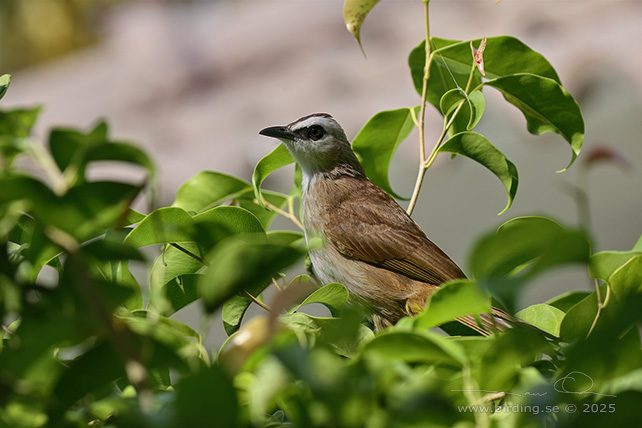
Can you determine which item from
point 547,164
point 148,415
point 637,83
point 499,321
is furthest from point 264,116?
point 148,415

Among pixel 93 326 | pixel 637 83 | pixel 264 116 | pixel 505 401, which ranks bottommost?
pixel 264 116

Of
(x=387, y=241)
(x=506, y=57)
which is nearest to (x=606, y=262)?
(x=506, y=57)

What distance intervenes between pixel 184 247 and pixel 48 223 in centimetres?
31

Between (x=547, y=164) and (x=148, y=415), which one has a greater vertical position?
(x=148, y=415)

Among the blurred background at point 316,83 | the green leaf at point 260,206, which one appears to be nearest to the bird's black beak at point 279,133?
the green leaf at point 260,206

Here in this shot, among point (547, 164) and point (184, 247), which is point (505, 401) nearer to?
point (184, 247)

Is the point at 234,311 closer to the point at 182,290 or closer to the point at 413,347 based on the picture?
the point at 182,290

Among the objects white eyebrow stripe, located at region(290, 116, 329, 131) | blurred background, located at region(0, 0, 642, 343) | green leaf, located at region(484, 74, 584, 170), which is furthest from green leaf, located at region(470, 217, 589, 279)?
blurred background, located at region(0, 0, 642, 343)

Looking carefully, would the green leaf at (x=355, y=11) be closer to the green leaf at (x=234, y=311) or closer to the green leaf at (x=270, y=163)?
the green leaf at (x=270, y=163)

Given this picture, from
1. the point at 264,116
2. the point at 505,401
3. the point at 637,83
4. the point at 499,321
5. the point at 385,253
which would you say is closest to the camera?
the point at 505,401

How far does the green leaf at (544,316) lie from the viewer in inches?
31.2

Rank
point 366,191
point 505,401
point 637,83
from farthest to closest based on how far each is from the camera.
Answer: point 637,83, point 366,191, point 505,401

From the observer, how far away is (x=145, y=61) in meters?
6.38

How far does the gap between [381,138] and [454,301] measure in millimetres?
542
